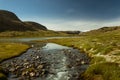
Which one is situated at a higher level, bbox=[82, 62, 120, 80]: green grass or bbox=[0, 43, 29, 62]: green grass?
bbox=[82, 62, 120, 80]: green grass

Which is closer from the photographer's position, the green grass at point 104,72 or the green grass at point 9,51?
the green grass at point 104,72

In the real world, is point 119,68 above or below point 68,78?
above

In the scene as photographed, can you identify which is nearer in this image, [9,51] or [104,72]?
[104,72]

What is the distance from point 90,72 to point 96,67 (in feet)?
5.46

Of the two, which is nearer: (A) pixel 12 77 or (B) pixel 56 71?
(A) pixel 12 77

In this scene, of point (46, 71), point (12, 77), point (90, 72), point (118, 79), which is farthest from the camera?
point (46, 71)

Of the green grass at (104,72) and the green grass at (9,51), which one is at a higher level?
the green grass at (104,72)

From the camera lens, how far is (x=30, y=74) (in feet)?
133

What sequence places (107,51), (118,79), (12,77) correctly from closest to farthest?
(118,79), (12,77), (107,51)

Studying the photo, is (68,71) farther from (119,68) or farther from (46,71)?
(119,68)

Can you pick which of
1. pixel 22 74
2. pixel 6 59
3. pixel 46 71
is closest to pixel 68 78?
pixel 46 71

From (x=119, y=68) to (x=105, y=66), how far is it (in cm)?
313

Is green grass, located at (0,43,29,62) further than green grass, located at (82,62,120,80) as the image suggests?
Yes

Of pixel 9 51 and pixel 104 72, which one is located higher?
pixel 104 72
